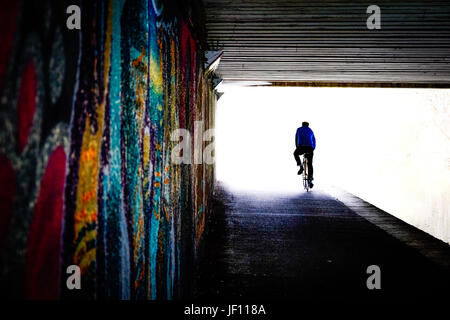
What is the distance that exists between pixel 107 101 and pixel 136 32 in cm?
49

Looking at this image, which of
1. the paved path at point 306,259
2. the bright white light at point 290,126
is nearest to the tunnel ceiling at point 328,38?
the paved path at point 306,259

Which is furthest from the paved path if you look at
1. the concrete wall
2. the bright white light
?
the bright white light

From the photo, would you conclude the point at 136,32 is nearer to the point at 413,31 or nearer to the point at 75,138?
the point at 75,138

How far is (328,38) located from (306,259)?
3350 mm

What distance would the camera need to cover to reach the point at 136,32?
1.69 metres

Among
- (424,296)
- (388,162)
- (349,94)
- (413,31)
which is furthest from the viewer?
(349,94)

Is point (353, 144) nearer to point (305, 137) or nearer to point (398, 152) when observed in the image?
point (398, 152)

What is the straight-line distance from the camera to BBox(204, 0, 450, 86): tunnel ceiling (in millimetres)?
4629

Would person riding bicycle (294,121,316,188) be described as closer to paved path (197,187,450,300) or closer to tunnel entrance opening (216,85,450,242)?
tunnel entrance opening (216,85,450,242)

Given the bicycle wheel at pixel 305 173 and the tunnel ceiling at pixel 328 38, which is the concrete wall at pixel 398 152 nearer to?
the bicycle wheel at pixel 305 173

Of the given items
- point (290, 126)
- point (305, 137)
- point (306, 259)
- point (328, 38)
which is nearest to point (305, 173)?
point (305, 137)

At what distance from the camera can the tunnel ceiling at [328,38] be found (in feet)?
15.2

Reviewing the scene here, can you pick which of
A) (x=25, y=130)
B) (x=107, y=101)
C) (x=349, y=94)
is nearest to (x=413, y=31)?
(x=107, y=101)

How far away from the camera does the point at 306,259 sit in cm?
482
